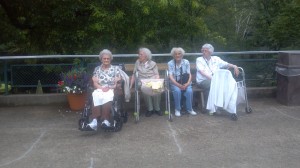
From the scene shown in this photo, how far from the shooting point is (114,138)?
6.81 m

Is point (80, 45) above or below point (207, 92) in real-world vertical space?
above

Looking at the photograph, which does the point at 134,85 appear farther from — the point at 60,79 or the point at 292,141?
the point at 292,141

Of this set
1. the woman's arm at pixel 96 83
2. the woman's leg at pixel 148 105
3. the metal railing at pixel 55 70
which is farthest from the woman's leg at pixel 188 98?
the woman's arm at pixel 96 83

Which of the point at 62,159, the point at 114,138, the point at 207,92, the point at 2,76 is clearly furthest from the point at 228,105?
the point at 2,76

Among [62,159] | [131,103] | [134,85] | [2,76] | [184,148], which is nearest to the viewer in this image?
[62,159]

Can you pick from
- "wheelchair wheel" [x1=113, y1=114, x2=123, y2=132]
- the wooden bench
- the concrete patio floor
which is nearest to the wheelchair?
"wheelchair wheel" [x1=113, y1=114, x2=123, y2=132]

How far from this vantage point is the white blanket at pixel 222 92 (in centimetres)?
793

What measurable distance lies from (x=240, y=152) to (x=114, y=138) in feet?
6.39

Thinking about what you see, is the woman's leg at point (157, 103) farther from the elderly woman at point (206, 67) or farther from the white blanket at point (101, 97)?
the white blanket at point (101, 97)

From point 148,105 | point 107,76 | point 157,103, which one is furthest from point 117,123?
point 157,103

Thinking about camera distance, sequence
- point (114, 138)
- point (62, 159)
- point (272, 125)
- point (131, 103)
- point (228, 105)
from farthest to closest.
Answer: point (131, 103)
point (228, 105)
point (272, 125)
point (114, 138)
point (62, 159)

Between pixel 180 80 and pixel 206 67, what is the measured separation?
61 cm

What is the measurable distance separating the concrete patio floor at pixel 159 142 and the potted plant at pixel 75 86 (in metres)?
0.26

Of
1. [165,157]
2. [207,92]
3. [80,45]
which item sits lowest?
[165,157]
